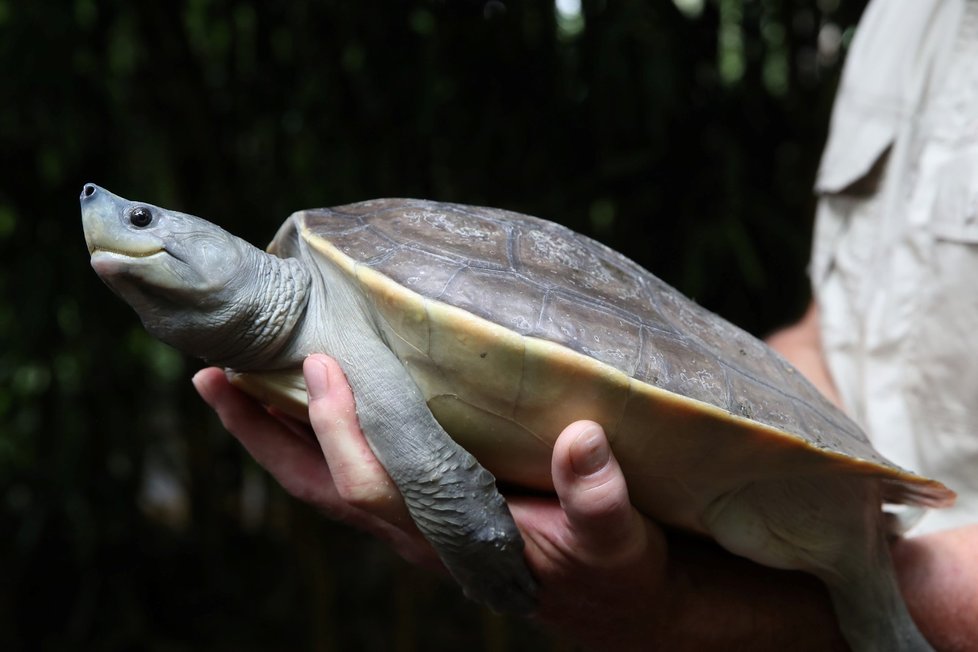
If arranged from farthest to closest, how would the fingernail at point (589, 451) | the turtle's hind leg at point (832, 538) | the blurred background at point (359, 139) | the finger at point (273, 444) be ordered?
the blurred background at point (359, 139)
the finger at point (273, 444)
the turtle's hind leg at point (832, 538)
the fingernail at point (589, 451)

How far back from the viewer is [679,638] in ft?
2.93

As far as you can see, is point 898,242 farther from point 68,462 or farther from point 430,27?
point 68,462

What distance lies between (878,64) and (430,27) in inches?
28.4

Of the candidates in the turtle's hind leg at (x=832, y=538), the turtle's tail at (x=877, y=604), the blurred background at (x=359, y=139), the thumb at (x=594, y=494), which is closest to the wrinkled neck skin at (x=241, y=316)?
the thumb at (x=594, y=494)

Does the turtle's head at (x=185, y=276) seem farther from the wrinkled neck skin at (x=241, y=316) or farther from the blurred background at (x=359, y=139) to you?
the blurred background at (x=359, y=139)

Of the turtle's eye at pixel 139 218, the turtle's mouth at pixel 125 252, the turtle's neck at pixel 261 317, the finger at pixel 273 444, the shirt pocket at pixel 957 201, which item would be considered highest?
the turtle's eye at pixel 139 218

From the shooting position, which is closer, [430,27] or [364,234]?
[364,234]

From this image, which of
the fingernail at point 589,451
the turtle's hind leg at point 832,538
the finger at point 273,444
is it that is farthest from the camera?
the finger at point 273,444

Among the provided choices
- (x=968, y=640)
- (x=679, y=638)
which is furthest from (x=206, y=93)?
(x=968, y=640)

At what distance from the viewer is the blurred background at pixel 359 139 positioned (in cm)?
148

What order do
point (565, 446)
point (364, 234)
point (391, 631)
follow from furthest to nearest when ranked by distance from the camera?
point (391, 631), point (364, 234), point (565, 446)

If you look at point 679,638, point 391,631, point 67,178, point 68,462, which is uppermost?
point 67,178

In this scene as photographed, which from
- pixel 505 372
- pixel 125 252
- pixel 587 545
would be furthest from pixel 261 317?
pixel 587 545

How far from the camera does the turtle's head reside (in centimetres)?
76
